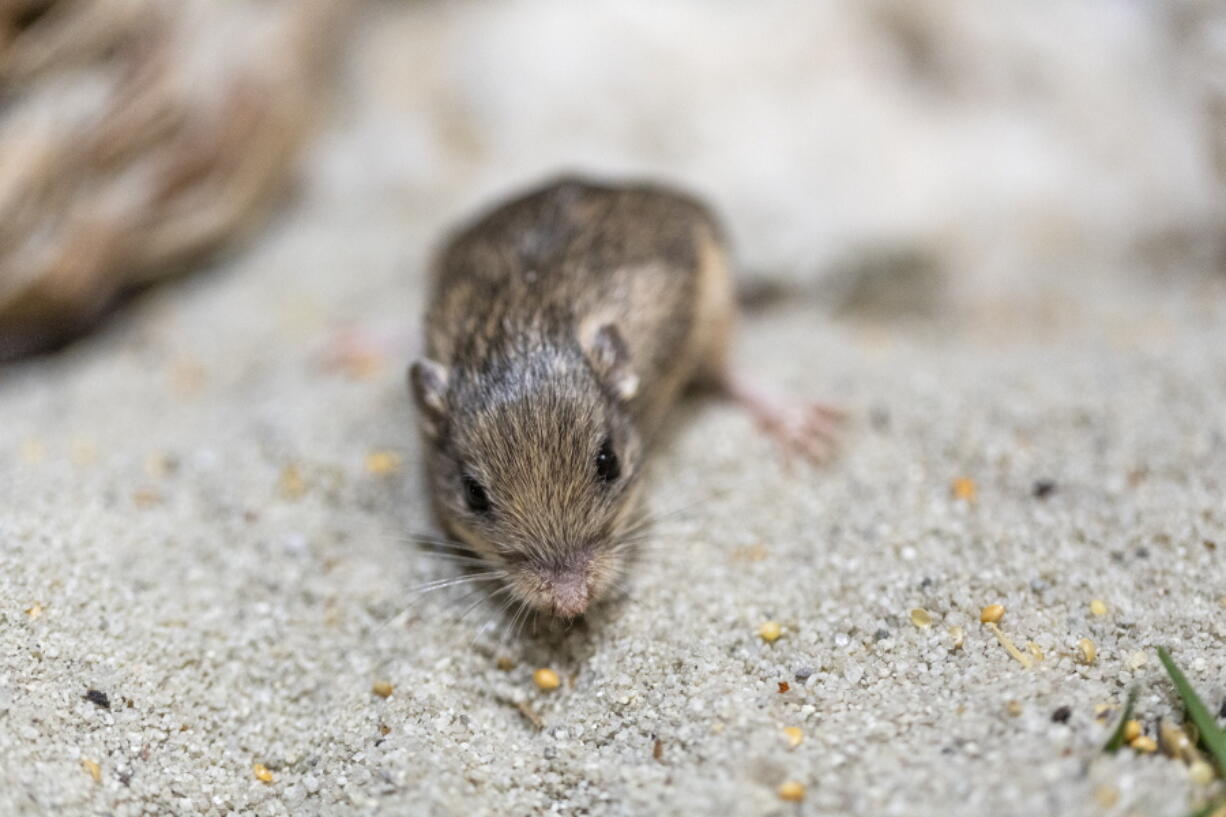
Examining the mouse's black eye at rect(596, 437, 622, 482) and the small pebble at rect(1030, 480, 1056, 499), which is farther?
the small pebble at rect(1030, 480, 1056, 499)

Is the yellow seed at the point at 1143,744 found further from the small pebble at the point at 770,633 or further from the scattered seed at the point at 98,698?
the scattered seed at the point at 98,698

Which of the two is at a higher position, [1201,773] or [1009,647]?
[1201,773]

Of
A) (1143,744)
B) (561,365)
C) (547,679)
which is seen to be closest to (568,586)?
(547,679)

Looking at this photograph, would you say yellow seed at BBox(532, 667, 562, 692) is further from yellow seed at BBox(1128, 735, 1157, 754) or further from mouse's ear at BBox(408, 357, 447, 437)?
yellow seed at BBox(1128, 735, 1157, 754)

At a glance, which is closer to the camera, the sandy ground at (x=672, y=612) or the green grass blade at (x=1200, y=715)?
the green grass blade at (x=1200, y=715)

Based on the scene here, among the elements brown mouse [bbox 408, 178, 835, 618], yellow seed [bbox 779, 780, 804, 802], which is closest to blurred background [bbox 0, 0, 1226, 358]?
brown mouse [bbox 408, 178, 835, 618]

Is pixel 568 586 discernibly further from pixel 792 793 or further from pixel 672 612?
pixel 792 793

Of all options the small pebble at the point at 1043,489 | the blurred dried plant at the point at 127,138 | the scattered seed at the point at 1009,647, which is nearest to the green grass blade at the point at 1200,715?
the scattered seed at the point at 1009,647
